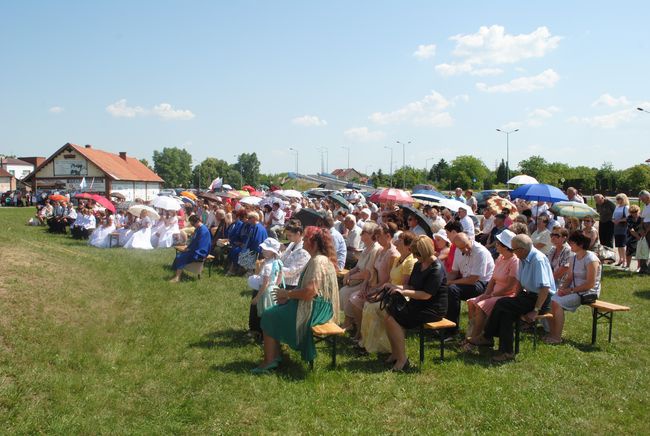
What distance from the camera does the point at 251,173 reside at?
4985 inches

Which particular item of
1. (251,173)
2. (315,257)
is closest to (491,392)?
(315,257)

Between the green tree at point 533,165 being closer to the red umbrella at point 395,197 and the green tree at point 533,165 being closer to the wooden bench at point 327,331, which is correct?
the red umbrella at point 395,197

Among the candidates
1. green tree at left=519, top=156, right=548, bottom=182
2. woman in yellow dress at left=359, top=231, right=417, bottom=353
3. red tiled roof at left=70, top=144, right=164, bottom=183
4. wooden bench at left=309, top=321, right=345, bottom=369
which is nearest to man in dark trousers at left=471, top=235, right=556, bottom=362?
woman in yellow dress at left=359, top=231, right=417, bottom=353

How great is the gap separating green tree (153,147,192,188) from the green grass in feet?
465

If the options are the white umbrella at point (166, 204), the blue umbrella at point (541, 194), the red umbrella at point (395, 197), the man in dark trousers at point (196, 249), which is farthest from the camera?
the white umbrella at point (166, 204)

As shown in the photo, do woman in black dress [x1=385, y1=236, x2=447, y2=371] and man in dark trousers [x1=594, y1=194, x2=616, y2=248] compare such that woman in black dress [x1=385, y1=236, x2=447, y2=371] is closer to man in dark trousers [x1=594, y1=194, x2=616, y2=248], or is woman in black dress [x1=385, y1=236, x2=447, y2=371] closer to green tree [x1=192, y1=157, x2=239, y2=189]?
man in dark trousers [x1=594, y1=194, x2=616, y2=248]

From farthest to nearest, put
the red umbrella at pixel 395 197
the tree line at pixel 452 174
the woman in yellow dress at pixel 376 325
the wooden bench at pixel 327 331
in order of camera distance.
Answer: the tree line at pixel 452 174, the red umbrella at pixel 395 197, the woman in yellow dress at pixel 376 325, the wooden bench at pixel 327 331

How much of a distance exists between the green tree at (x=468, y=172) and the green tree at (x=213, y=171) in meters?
49.0

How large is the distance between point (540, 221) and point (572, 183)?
190 feet

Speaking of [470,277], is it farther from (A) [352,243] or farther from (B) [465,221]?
(A) [352,243]

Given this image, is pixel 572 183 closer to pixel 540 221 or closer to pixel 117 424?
pixel 540 221

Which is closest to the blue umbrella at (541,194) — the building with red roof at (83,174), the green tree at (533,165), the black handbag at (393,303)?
the black handbag at (393,303)

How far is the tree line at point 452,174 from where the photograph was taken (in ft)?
215

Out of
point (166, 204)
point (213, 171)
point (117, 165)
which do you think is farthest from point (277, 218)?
point (213, 171)
